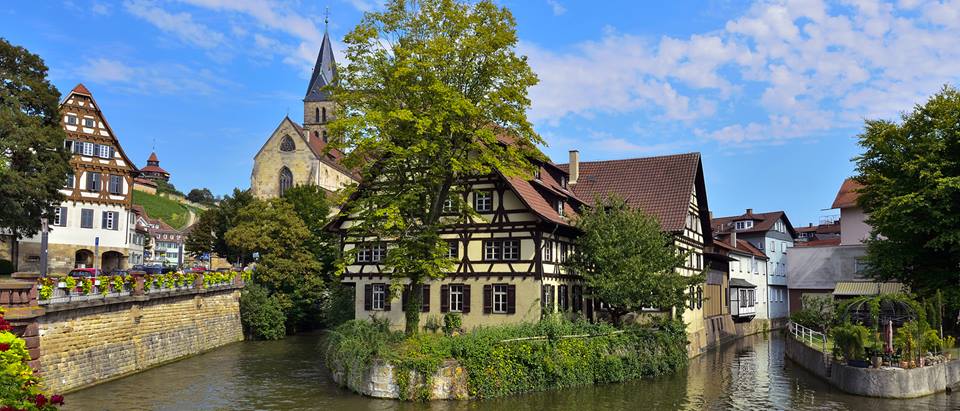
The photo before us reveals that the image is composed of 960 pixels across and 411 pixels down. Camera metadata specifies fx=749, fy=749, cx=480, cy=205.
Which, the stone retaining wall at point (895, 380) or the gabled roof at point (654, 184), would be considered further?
the gabled roof at point (654, 184)

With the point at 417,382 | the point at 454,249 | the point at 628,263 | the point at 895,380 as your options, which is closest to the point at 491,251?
the point at 454,249

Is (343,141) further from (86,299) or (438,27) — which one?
(86,299)

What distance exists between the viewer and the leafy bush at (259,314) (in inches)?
1786

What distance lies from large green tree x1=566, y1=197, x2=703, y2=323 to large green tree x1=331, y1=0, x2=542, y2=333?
19.7 feet

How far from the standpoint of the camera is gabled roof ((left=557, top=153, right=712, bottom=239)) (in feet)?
126

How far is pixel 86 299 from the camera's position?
27359mm

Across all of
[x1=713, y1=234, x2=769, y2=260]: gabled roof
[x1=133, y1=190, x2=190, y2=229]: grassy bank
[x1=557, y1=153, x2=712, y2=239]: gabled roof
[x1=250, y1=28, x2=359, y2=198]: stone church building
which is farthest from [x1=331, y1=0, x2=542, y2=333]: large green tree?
[x1=133, y1=190, x2=190, y2=229]: grassy bank

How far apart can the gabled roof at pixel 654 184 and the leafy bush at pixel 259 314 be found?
65.0 feet

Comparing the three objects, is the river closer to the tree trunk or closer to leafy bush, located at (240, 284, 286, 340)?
the tree trunk

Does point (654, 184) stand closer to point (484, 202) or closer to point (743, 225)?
point (484, 202)

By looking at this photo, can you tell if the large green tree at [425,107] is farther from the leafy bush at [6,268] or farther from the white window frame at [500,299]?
the leafy bush at [6,268]

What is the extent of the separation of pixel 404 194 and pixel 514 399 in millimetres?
8537

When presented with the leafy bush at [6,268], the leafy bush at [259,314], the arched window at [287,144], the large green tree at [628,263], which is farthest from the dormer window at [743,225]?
the leafy bush at [6,268]

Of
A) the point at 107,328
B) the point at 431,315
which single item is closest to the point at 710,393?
the point at 431,315
